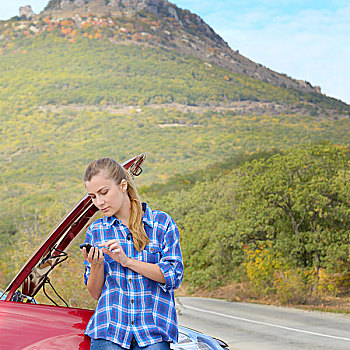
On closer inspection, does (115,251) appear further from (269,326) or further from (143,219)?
(269,326)

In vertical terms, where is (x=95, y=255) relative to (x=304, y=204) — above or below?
below

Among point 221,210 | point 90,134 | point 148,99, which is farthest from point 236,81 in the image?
point 221,210

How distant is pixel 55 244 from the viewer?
2.78 m

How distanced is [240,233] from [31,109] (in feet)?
249

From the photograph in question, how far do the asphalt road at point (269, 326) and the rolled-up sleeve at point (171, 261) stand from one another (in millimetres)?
7830

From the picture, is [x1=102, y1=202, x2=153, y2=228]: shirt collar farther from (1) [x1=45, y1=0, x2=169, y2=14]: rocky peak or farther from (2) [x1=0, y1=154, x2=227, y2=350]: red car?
(1) [x1=45, y1=0, x2=169, y2=14]: rocky peak

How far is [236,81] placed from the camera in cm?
10281

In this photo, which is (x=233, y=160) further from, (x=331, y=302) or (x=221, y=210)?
(x=331, y=302)

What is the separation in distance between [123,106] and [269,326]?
269ft

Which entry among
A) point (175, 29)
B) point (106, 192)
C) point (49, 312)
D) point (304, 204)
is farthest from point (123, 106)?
point (106, 192)

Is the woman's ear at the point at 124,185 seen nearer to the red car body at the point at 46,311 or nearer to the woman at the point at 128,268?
the woman at the point at 128,268

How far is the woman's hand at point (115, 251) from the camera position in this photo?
7.38 feet

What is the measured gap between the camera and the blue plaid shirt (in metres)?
2.31

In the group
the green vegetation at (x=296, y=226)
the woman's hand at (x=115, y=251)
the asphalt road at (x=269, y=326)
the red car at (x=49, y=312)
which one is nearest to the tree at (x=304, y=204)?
the green vegetation at (x=296, y=226)
